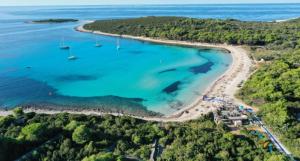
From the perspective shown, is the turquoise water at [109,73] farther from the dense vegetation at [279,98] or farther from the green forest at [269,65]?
the dense vegetation at [279,98]

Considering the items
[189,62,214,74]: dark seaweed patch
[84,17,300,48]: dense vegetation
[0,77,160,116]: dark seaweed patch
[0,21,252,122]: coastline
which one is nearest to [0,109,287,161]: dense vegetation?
[0,21,252,122]: coastline

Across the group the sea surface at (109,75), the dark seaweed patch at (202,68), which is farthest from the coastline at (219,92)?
Answer: the dark seaweed patch at (202,68)

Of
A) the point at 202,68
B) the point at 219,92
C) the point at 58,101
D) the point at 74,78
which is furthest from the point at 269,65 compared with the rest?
the point at 58,101

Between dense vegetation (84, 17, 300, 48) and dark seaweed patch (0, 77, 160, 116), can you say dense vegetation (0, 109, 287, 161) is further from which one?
dense vegetation (84, 17, 300, 48)

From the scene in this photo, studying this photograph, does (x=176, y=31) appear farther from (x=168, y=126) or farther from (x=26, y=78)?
(x=168, y=126)

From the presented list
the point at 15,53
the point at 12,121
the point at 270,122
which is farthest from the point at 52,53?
the point at 270,122
